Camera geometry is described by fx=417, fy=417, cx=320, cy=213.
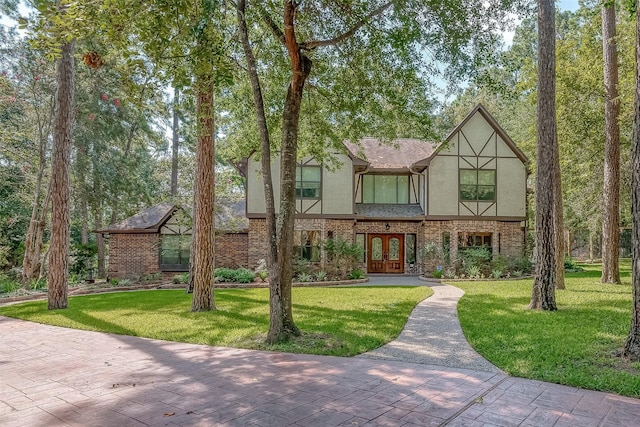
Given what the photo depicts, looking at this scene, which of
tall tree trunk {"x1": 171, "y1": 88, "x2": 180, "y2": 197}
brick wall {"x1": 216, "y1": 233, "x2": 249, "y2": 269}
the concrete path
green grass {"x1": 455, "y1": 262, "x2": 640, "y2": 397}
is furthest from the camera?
tall tree trunk {"x1": 171, "y1": 88, "x2": 180, "y2": 197}

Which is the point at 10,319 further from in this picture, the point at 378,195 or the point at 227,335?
the point at 378,195

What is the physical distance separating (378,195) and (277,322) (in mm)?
14864

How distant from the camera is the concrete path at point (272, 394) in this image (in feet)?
12.4

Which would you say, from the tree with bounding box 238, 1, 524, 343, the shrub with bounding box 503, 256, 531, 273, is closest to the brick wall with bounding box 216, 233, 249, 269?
the tree with bounding box 238, 1, 524, 343

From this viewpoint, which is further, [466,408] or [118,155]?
[118,155]

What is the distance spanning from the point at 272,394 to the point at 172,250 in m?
16.3

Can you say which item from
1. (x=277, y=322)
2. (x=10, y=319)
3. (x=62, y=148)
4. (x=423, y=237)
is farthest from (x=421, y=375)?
(x=423, y=237)

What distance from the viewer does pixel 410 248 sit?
20547 mm

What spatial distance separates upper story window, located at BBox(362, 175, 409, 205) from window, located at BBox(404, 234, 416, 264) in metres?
1.83

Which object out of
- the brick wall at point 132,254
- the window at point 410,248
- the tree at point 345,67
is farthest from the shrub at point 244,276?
the window at point 410,248

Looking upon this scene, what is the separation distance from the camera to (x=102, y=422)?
373 centimetres

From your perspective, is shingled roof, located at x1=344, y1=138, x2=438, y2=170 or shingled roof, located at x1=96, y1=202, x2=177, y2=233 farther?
shingled roof, located at x1=344, y1=138, x2=438, y2=170

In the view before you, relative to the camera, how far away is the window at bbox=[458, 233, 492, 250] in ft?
64.7

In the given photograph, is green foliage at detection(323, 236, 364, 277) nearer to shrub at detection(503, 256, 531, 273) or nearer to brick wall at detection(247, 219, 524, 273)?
brick wall at detection(247, 219, 524, 273)
